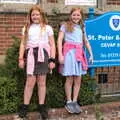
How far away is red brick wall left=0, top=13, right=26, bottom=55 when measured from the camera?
336 inches

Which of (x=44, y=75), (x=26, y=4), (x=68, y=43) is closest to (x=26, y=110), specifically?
(x=44, y=75)

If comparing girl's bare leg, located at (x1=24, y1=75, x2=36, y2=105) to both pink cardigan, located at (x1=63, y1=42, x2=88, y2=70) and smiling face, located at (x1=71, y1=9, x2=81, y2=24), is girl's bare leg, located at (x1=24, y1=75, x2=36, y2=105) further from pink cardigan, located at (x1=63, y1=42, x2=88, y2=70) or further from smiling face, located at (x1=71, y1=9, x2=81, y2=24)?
smiling face, located at (x1=71, y1=9, x2=81, y2=24)

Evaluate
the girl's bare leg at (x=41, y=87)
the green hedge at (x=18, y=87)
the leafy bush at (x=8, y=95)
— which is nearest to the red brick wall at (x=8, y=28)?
the green hedge at (x=18, y=87)

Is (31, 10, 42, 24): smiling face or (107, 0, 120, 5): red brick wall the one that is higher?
(107, 0, 120, 5): red brick wall

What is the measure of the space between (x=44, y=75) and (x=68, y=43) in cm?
79

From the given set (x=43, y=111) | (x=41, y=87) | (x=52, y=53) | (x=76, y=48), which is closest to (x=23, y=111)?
(x=43, y=111)

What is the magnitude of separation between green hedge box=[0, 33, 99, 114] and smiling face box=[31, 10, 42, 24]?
0.70 metres

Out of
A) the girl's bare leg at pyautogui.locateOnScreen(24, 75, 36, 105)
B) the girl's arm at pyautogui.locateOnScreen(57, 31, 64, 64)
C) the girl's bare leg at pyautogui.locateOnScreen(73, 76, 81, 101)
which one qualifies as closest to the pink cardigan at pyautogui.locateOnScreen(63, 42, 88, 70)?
the girl's arm at pyautogui.locateOnScreen(57, 31, 64, 64)

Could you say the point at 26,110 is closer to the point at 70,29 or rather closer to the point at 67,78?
the point at 67,78

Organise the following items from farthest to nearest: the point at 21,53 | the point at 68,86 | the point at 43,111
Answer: the point at 68,86 → the point at 43,111 → the point at 21,53

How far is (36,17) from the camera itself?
23.9 feet

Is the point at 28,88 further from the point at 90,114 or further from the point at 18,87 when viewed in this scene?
the point at 90,114

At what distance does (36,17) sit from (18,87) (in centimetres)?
128

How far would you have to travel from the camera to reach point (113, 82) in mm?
9586
